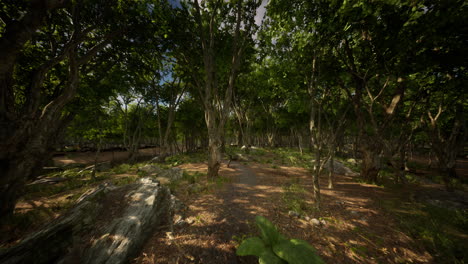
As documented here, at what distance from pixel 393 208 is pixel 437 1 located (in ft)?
23.0

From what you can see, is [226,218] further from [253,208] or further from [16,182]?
[16,182]

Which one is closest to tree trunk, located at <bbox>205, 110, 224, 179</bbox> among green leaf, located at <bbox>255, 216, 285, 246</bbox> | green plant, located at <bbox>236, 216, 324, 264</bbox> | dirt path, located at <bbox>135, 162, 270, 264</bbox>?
dirt path, located at <bbox>135, 162, 270, 264</bbox>

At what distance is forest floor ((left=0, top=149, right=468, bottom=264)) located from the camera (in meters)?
3.30

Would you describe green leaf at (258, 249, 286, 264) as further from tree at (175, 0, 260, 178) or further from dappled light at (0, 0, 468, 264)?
tree at (175, 0, 260, 178)

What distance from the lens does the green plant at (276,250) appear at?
2557mm

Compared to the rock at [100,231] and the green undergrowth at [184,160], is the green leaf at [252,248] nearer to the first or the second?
the rock at [100,231]

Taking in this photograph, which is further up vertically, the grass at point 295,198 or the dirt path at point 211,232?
the dirt path at point 211,232

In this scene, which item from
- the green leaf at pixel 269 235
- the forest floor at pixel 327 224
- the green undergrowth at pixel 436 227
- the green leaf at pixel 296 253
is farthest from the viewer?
the green undergrowth at pixel 436 227

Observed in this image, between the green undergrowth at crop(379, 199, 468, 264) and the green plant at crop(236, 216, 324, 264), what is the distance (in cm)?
375

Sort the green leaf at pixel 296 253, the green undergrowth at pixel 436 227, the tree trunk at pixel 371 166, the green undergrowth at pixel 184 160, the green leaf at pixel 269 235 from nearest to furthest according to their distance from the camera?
the green leaf at pixel 296 253 < the green leaf at pixel 269 235 < the green undergrowth at pixel 436 227 < the tree trunk at pixel 371 166 < the green undergrowth at pixel 184 160

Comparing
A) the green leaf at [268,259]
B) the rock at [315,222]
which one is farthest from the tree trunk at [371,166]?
the green leaf at [268,259]

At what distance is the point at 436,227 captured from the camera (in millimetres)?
4484

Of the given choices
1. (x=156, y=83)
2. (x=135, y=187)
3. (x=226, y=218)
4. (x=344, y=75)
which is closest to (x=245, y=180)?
(x=226, y=218)

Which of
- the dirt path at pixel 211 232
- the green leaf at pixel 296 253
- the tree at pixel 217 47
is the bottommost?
the dirt path at pixel 211 232
